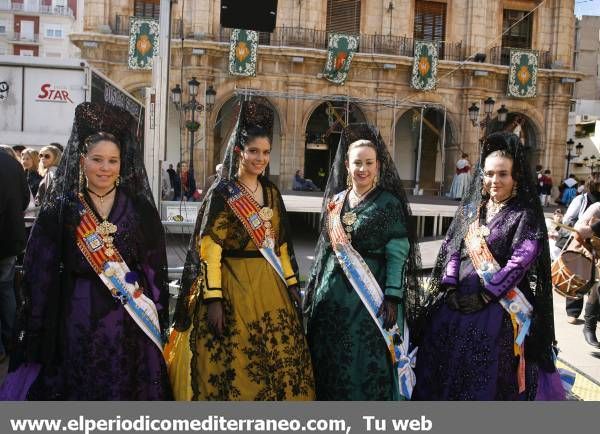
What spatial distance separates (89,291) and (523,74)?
2110 cm

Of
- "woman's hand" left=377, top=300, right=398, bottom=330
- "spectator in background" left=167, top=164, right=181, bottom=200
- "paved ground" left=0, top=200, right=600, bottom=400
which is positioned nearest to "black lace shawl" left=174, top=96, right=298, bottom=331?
"woman's hand" left=377, top=300, right=398, bottom=330

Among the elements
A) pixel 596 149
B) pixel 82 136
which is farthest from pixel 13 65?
pixel 596 149

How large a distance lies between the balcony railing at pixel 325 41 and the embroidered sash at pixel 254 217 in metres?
17.4

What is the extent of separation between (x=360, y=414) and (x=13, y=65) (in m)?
7.16

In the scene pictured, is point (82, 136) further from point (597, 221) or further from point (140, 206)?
point (597, 221)

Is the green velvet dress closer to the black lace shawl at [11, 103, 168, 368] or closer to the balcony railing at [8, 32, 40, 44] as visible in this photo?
the black lace shawl at [11, 103, 168, 368]

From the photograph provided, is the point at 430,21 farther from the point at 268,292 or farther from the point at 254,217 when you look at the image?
the point at 268,292

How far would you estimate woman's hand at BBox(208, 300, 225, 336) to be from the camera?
9.90 feet

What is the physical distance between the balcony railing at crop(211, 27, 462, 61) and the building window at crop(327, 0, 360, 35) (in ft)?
1.97

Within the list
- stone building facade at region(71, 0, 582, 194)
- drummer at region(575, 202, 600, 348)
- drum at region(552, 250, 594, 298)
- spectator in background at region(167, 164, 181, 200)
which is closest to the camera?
drum at region(552, 250, 594, 298)

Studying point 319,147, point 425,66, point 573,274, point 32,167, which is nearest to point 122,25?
point 319,147

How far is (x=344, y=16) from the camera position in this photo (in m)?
20.5

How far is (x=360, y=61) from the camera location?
20.0 metres

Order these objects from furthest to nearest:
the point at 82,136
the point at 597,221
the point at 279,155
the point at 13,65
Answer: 1. the point at 279,155
2. the point at 13,65
3. the point at 597,221
4. the point at 82,136
